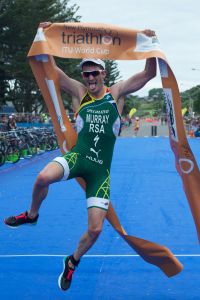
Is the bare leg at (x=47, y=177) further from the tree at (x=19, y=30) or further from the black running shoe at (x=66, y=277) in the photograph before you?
the tree at (x=19, y=30)

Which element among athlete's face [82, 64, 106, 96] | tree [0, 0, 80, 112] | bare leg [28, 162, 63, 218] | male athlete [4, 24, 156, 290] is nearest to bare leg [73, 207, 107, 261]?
male athlete [4, 24, 156, 290]

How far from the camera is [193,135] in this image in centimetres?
4341

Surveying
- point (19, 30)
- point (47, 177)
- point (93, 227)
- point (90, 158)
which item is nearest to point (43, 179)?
point (47, 177)

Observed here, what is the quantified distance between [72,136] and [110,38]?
112 centimetres

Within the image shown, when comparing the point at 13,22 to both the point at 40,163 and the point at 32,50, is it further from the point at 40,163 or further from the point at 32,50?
the point at 32,50

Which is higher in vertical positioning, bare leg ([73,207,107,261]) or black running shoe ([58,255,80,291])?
bare leg ([73,207,107,261])

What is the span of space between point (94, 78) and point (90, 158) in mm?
767

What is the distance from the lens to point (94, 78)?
504 cm

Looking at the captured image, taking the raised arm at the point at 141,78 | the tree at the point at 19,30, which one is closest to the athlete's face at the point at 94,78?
the raised arm at the point at 141,78

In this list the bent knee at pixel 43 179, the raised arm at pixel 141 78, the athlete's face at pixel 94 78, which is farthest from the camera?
the raised arm at pixel 141 78

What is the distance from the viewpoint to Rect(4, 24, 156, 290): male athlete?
4801 millimetres

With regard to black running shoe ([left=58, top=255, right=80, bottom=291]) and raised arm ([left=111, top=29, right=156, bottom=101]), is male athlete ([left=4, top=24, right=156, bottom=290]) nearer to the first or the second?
black running shoe ([left=58, top=255, right=80, bottom=291])

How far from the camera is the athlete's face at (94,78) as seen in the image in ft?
16.5

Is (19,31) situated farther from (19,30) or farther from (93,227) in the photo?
(93,227)
